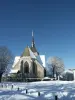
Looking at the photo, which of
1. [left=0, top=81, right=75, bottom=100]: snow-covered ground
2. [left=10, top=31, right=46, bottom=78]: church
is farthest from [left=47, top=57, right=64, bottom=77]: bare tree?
[left=0, top=81, right=75, bottom=100]: snow-covered ground

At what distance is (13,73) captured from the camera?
235 ft

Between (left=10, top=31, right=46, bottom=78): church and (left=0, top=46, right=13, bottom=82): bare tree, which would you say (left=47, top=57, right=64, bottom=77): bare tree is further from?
(left=0, top=46, right=13, bottom=82): bare tree

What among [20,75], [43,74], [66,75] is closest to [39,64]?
[43,74]

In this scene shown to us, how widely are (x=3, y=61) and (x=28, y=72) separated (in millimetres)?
15792

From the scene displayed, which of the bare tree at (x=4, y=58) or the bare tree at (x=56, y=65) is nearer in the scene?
the bare tree at (x=4, y=58)

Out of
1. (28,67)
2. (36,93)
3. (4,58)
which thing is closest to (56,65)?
(28,67)

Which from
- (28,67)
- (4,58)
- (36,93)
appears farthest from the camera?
(28,67)

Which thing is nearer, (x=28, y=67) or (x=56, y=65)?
(x=28, y=67)

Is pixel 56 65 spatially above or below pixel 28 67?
above

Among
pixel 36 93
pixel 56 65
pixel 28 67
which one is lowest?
pixel 36 93

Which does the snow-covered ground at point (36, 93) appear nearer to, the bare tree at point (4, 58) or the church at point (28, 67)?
the bare tree at point (4, 58)

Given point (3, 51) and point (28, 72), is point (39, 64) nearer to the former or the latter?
point (28, 72)

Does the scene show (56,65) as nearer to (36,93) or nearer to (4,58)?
(4,58)

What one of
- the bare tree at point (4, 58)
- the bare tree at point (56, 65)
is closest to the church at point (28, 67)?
the bare tree at point (4, 58)
